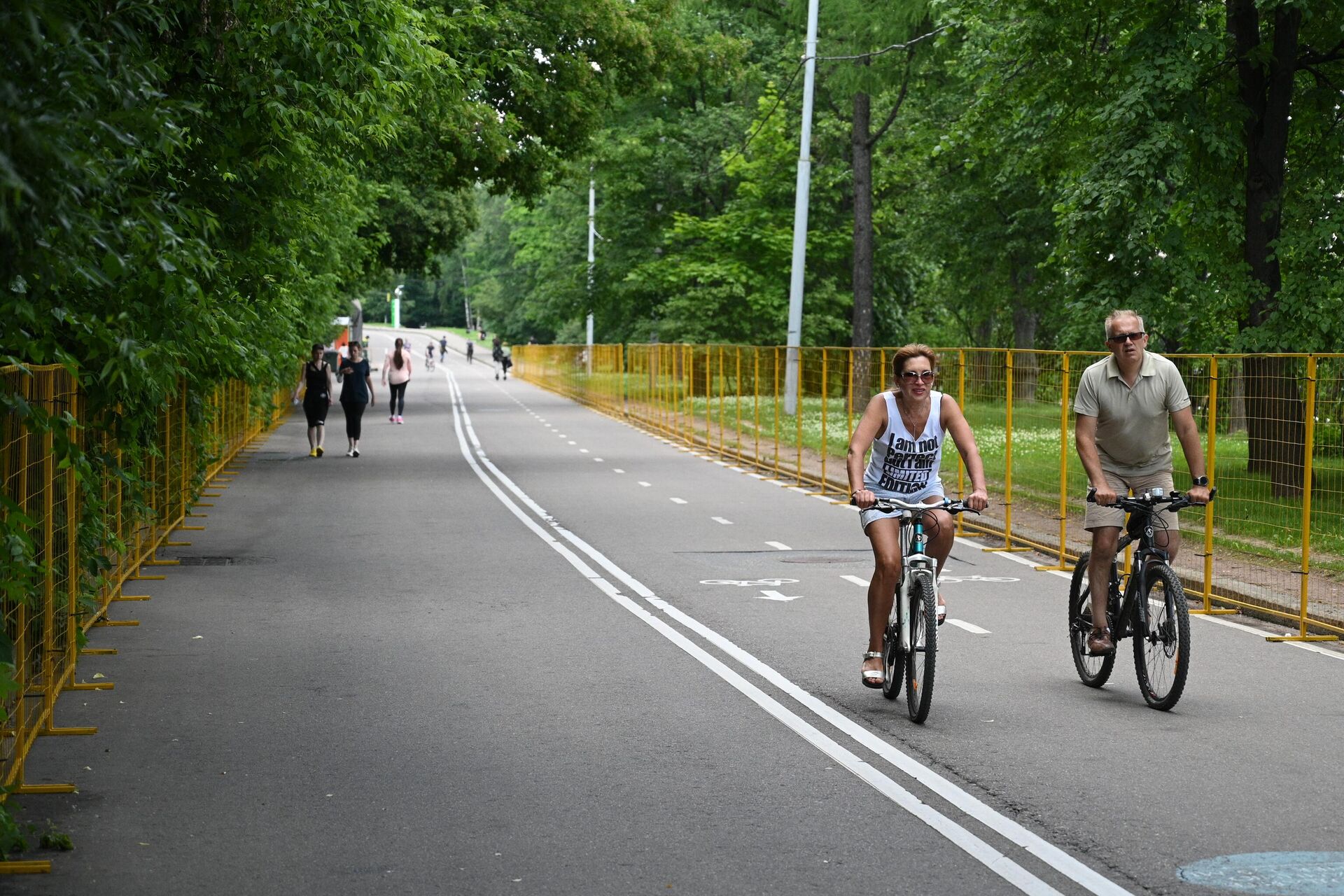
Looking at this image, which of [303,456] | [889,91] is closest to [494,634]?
[303,456]

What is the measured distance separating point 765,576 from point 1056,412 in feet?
11.5

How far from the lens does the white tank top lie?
8.48m

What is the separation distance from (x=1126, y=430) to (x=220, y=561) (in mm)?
8416

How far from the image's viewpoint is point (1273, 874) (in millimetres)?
5703

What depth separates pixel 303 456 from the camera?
28.3 m

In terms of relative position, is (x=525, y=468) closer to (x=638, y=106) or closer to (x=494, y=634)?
(x=494, y=634)

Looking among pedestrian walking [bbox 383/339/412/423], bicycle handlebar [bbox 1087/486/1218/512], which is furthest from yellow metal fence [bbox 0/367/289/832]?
pedestrian walking [bbox 383/339/412/423]

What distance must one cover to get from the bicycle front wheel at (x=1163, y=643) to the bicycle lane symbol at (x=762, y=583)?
4.16 meters

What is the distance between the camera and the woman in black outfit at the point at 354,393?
2827cm

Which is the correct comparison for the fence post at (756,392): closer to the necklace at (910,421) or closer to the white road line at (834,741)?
the white road line at (834,741)

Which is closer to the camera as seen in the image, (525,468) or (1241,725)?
(1241,725)

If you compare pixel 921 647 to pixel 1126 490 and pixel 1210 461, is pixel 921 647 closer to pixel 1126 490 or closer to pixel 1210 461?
pixel 1126 490

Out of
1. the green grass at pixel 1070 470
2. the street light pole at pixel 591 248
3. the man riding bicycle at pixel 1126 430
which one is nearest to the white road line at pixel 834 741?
the man riding bicycle at pixel 1126 430

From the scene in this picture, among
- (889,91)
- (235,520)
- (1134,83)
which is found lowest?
(235,520)
